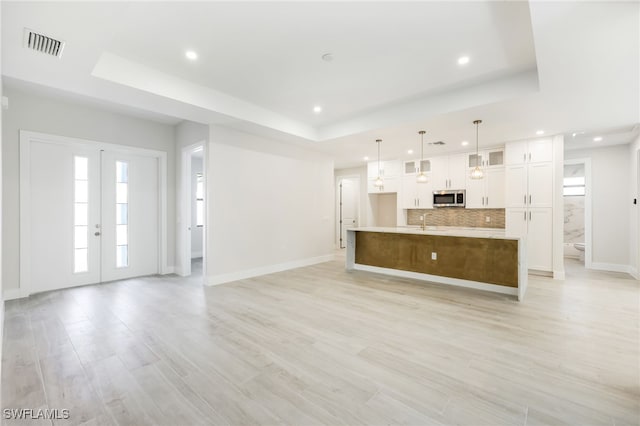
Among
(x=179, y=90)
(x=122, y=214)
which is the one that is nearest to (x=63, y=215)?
(x=122, y=214)

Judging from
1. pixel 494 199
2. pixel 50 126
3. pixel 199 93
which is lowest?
pixel 494 199

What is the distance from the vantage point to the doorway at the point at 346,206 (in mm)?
9812

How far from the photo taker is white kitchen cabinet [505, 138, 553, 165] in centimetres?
553

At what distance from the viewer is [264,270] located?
227 inches

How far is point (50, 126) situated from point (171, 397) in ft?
15.9

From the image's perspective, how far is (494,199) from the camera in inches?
249

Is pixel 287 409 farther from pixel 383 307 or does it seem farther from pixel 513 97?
pixel 513 97

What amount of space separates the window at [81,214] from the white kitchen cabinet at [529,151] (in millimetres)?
8015

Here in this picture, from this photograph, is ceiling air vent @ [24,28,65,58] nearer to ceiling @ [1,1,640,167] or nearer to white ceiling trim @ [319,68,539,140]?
ceiling @ [1,1,640,167]

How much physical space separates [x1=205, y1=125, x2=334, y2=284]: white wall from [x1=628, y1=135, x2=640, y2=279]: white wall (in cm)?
609

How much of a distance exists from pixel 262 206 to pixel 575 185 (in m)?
8.77

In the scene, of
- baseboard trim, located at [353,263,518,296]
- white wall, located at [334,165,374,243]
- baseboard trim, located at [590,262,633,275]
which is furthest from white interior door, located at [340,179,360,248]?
baseboard trim, located at [590,262,633,275]

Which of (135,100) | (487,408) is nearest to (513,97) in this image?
(487,408)

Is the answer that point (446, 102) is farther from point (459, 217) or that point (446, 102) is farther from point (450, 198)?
point (459, 217)
